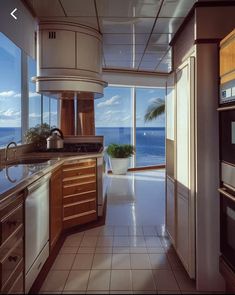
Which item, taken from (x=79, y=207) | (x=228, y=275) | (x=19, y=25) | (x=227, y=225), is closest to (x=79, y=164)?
(x=79, y=207)

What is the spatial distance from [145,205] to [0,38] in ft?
10.5

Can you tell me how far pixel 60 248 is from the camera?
306 centimetres

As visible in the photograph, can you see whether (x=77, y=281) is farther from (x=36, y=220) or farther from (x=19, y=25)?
(x=19, y=25)

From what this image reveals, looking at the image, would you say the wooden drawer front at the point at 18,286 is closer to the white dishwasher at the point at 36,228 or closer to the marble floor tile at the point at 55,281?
the white dishwasher at the point at 36,228

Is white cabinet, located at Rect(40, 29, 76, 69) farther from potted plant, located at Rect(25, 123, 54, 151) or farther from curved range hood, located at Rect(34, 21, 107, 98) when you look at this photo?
potted plant, located at Rect(25, 123, 54, 151)

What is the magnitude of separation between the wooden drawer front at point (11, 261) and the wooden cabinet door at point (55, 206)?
1.00m

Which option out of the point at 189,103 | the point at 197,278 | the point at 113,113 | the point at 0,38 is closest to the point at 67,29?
the point at 0,38

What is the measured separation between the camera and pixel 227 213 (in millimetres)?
2037

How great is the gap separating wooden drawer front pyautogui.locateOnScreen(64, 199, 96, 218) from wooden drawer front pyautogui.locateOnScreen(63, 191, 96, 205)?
38mm

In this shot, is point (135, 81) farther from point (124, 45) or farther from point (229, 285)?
point (229, 285)

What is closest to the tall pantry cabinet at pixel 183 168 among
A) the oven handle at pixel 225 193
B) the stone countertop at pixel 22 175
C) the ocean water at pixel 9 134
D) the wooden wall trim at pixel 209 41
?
the wooden wall trim at pixel 209 41

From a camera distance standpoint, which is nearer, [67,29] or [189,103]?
[189,103]

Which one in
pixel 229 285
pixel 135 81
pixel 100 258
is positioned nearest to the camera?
pixel 229 285

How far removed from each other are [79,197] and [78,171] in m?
0.33
